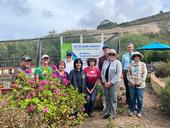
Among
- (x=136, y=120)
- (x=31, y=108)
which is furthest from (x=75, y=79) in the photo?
(x=31, y=108)

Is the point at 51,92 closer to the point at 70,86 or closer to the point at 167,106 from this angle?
the point at 70,86

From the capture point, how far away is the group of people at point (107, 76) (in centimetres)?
1029

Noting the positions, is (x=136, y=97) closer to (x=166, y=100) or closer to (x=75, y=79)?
(x=166, y=100)

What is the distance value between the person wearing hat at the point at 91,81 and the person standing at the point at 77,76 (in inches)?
7.7

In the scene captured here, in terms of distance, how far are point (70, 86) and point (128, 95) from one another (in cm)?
162

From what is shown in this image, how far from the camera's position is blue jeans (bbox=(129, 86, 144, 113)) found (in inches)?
417

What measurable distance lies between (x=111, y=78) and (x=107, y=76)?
130 millimetres

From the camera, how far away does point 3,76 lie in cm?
1334

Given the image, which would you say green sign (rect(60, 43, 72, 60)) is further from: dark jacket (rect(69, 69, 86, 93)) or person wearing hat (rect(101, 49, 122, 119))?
person wearing hat (rect(101, 49, 122, 119))

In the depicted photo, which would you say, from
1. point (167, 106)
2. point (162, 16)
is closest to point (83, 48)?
point (167, 106)

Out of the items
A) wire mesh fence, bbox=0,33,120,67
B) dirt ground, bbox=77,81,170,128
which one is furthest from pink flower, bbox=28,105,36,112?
wire mesh fence, bbox=0,33,120,67

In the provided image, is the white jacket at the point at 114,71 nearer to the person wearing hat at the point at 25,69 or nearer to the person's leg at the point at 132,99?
the person's leg at the point at 132,99

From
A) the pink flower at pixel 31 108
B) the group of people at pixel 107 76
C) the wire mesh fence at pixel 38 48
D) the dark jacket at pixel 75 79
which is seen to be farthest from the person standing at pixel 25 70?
the wire mesh fence at pixel 38 48

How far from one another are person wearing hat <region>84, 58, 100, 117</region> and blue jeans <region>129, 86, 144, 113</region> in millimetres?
857
